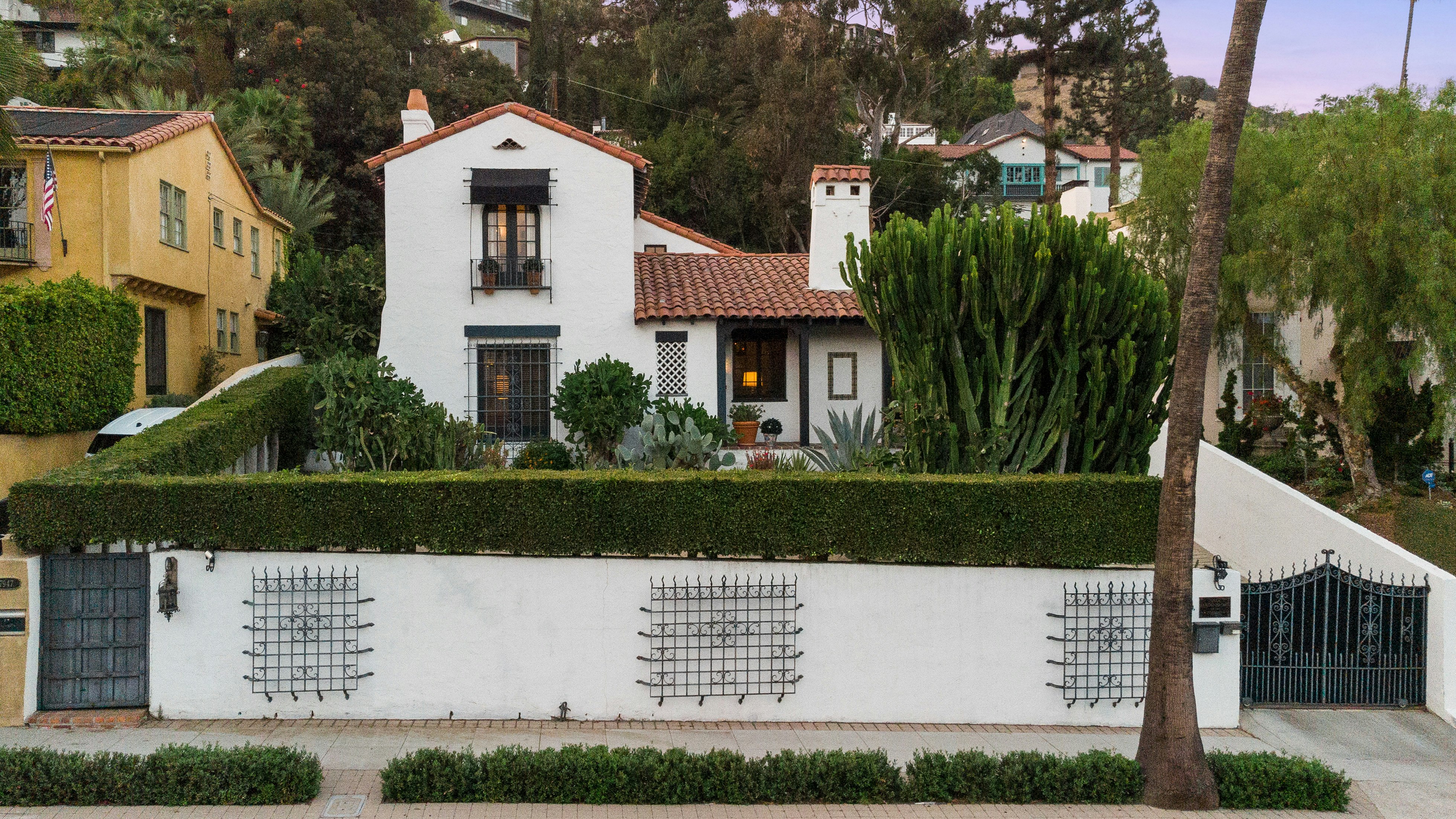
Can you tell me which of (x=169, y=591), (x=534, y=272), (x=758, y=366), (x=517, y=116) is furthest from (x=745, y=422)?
(x=169, y=591)

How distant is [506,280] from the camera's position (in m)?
19.9

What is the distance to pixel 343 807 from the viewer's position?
812cm

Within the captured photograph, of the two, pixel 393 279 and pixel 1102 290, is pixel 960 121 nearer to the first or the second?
pixel 393 279

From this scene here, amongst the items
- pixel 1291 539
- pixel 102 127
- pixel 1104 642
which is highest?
pixel 102 127

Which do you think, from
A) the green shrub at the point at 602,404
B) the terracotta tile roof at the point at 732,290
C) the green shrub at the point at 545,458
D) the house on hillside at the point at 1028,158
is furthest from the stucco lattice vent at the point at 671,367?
the house on hillside at the point at 1028,158

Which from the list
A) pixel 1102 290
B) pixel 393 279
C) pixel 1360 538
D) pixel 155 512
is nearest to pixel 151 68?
pixel 393 279

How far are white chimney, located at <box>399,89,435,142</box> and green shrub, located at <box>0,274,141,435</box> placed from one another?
21.5ft

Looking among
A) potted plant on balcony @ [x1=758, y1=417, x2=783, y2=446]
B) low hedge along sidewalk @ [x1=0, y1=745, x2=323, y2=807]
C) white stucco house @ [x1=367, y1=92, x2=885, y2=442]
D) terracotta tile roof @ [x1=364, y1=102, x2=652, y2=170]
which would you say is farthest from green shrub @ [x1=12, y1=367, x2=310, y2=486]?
potted plant on balcony @ [x1=758, y1=417, x2=783, y2=446]

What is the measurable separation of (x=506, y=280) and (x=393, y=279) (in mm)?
2072

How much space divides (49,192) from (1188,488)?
697 inches

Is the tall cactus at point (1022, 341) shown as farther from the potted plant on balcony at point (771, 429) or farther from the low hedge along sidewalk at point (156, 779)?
the potted plant on balcony at point (771, 429)

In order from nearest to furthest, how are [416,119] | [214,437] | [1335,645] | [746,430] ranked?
[1335,645] → [214,437] → [746,430] → [416,119]

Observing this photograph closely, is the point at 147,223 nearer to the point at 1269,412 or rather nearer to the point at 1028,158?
the point at 1269,412

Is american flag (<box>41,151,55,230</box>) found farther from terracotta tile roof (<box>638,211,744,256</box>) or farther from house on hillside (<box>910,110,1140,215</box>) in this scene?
house on hillside (<box>910,110,1140,215</box>)
